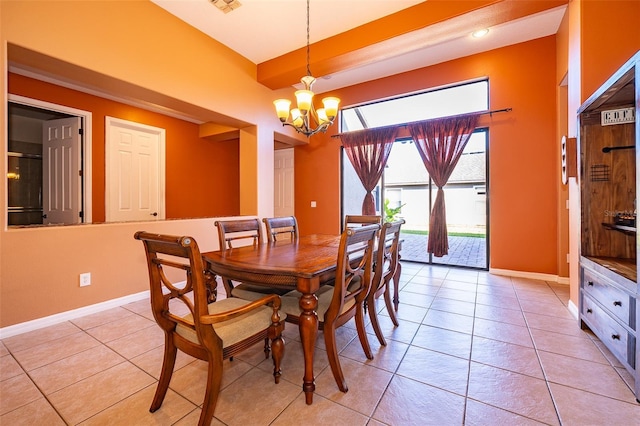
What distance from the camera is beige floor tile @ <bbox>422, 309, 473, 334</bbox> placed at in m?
2.32

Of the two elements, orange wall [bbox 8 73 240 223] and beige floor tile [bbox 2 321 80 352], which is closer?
beige floor tile [bbox 2 321 80 352]

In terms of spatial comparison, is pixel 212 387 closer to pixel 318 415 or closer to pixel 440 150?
pixel 318 415

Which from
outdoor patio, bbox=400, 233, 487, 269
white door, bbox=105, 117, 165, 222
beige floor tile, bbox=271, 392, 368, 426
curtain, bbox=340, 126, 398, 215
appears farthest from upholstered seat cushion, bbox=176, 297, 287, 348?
white door, bbox=105, 117, 165, 222

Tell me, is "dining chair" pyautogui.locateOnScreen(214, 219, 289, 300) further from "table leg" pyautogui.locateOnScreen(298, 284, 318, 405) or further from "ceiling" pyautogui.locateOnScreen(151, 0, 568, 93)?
"ceiling" pyautogui.locateOnScreen(151, 0, 568, 93)

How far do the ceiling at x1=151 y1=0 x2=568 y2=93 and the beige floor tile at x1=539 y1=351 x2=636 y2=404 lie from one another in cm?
301

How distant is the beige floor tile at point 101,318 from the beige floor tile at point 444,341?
270cm

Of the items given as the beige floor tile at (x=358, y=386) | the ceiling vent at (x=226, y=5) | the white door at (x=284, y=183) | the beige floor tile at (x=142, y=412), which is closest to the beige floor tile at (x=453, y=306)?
the beige floor tile at (x=358, y=386)

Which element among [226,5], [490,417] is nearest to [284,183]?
[226,5]

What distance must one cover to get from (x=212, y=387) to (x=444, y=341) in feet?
5.67

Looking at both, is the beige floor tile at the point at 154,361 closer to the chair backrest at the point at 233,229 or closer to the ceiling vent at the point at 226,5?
the chair backrest at the point at 233,229

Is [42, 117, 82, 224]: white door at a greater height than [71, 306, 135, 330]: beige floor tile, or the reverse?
[42, 117, 82, 224]: white door

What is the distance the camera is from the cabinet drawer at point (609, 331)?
5.27 feet

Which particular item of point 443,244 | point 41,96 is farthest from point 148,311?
point 443,244

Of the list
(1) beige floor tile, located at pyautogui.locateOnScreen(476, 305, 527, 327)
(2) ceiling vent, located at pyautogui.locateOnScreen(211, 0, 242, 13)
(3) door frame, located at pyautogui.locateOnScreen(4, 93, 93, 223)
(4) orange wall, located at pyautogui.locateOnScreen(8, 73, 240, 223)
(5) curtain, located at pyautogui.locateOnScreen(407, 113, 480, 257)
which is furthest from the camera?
(5) curtain, located at pyautogui.locateOnScreen(407, 113, 480, 257)
